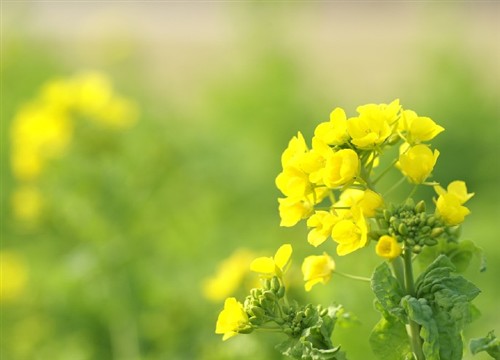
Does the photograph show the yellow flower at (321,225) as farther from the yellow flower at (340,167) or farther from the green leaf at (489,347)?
the green leaf at (489,347)

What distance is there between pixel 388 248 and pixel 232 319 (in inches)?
11.1

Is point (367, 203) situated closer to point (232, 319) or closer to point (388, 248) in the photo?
point (388, 248)

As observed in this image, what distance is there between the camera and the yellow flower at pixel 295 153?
158 cm

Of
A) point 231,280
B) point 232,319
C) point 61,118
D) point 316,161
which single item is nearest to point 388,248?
point 316,161

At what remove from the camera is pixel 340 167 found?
152 cm

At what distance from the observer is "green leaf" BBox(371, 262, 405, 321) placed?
1.52m

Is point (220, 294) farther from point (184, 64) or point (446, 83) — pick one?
point (184, 64)

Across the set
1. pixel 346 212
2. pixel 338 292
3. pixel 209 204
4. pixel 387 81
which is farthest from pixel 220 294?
pixel 387 81

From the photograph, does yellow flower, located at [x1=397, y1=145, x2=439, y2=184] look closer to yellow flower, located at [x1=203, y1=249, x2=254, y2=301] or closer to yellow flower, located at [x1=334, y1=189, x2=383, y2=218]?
yellow flower, located at [x1=334, y1=189, x2=383, y2=218]

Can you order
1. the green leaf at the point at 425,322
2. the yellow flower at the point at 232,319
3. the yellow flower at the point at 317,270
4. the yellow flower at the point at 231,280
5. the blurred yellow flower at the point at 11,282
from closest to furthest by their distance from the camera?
the green leaf at the point at 425,322
the yellow flower at the point at 232,319
the yellow flower at the point at 317,270
the yellow flower at the point at 231,280
the blurred yellow flower at the point at 11,282

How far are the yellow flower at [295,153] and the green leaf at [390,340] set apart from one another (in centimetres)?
30

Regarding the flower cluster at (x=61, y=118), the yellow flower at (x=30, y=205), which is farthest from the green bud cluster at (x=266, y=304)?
the yellow flower at (x=30, y=205)

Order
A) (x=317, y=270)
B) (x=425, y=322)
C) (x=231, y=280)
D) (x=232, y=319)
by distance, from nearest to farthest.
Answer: (x=425, y=322), (x=232, y=319), (x=317, y=270), (x=231, y=280)

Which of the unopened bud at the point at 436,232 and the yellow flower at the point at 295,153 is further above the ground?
the yellow flower at the point at 295,153
